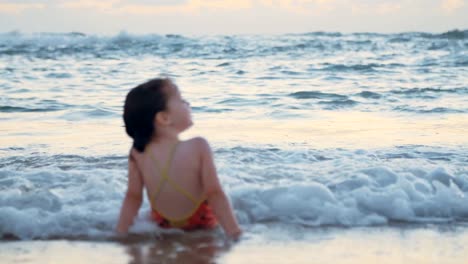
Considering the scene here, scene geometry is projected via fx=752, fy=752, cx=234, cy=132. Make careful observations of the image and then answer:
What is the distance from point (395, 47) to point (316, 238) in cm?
1809

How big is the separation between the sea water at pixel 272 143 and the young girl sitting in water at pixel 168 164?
0.73 ft

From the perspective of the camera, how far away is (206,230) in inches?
142

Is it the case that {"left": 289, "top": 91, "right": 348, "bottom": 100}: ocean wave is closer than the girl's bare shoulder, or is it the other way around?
the girl's bare shoulder

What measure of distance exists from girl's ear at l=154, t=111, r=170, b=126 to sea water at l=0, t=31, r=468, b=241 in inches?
22.5

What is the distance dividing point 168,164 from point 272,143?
8.95 feet

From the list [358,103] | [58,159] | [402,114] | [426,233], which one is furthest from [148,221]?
[358,103]

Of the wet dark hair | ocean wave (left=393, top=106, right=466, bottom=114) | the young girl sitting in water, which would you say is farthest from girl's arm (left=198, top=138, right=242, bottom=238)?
ocean wave (left=393, top=106, right=466, bottom=114)

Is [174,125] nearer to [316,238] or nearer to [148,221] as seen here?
[148,221]

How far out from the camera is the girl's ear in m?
3.34

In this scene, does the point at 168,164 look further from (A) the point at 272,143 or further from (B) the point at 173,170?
(A) the point at 272,143

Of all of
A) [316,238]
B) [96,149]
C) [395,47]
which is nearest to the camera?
[316,238]

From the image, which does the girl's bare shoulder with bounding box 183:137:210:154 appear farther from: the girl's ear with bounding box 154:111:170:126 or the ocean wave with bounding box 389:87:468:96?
the ocean wave with bounding box 389:87:468:96

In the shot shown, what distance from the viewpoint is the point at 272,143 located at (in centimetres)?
607

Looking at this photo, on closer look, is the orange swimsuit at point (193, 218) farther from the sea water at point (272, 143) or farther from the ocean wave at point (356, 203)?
the ocean wave at point (356, 203)
